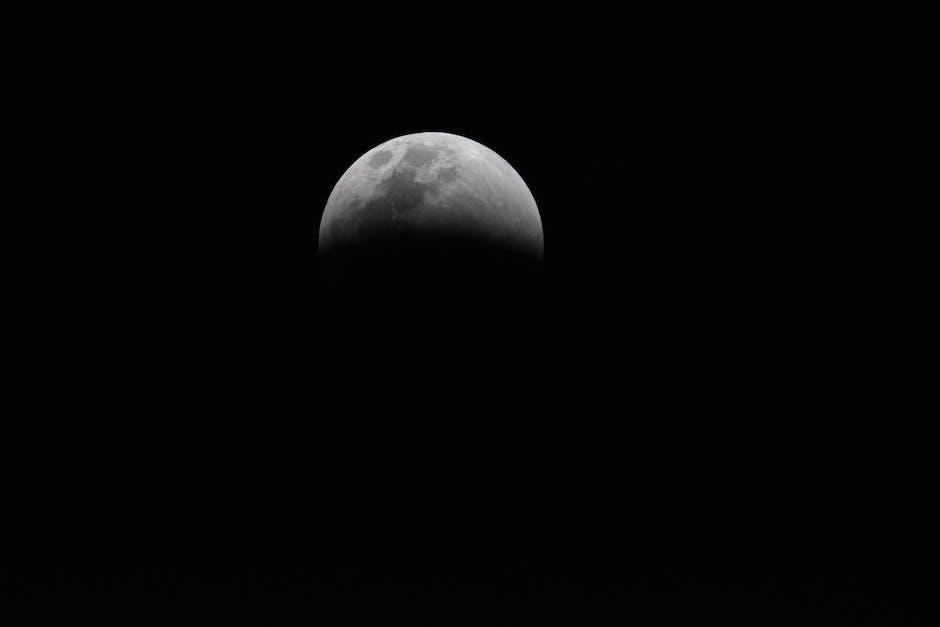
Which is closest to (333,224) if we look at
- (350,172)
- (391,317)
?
(350,172)

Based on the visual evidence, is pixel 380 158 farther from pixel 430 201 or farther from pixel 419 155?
pixel 430 201

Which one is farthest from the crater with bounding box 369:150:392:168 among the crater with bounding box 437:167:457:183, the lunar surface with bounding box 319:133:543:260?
the crater with bounding box 437:167:457:183

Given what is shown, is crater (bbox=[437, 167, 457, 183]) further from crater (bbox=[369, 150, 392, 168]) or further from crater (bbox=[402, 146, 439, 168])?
crater (bbox=[369, 150, 392, 168])

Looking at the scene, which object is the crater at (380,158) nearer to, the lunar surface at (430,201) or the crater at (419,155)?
the lunar surface at (430,201)

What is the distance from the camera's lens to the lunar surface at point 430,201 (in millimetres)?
5617

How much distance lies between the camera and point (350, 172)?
20.2 feet

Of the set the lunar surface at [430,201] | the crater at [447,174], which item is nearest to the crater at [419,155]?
the lunar surface at [430,201]

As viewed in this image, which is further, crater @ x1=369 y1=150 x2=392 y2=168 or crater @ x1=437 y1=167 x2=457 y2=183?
crater @ x1=369 y1=150 x2=392 y2=168

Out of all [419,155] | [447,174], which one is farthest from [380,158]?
[447,174]

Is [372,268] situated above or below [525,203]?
below

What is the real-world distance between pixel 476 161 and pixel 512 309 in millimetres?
1103

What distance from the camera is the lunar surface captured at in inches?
221

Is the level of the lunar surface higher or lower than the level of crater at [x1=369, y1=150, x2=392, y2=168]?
lower

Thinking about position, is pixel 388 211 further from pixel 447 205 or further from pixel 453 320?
pixel 453 320
